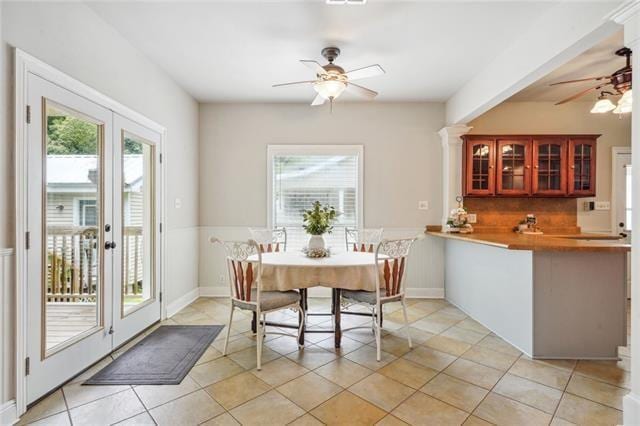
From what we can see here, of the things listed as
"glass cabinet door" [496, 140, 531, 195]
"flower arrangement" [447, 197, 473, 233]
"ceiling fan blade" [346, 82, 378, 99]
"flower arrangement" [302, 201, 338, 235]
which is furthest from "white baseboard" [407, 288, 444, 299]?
"ceiling fan blade" [346, 82, 378, 99]

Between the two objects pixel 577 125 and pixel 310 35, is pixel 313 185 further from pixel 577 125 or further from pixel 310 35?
pixel 577 125

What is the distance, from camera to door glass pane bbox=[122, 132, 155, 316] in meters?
2.92

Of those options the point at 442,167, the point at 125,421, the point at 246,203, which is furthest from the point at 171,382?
the point at 442,167

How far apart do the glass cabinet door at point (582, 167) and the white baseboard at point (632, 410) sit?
326 centimetres

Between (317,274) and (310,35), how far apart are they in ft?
6.74

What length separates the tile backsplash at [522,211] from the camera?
4.52m

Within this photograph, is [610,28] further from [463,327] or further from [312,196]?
[312,196]

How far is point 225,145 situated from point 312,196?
1442 mm

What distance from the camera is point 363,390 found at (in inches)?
85.0

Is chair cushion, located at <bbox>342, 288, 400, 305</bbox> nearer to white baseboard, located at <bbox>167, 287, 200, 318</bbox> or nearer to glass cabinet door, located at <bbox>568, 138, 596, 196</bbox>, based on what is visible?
white baseboard, located at <bbox>167, 287, 200, 318</bbox>

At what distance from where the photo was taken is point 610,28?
1.95 meters

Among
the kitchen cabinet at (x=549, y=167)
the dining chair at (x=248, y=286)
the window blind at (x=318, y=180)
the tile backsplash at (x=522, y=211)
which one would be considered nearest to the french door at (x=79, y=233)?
the dining chair at (x=248, y=286)

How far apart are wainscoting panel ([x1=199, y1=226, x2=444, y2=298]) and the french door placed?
1268mm

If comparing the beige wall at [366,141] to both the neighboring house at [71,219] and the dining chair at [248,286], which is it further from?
the neighboring house at [71,219]
